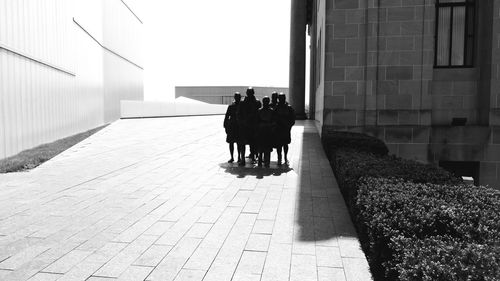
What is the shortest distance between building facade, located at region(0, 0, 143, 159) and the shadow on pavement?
7.49 m

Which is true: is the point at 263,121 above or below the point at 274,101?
below

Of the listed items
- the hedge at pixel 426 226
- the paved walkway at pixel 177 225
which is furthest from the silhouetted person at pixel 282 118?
the hedge at pixel 426 226

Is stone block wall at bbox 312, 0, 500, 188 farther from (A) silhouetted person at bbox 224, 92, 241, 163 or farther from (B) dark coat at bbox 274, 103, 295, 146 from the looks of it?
(A) silhouetted person at bbox 224, 92, 241, 163

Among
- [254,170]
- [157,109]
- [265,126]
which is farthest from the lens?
[157,109]

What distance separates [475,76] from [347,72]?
396cm

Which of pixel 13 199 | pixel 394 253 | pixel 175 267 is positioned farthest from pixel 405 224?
pixel 13 199

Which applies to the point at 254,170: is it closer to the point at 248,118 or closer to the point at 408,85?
the point at 248,118

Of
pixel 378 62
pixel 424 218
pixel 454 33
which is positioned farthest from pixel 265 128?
pixel 454 33

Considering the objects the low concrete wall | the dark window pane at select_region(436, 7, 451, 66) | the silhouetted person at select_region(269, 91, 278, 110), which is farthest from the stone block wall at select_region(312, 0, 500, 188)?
the low concrete wall

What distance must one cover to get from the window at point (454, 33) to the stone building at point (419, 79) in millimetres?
29

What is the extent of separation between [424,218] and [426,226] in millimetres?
75

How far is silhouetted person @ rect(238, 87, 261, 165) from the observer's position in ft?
33.6

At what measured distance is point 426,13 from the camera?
11.9m

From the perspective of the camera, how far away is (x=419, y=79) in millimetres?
12047
